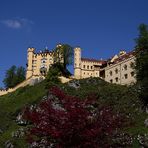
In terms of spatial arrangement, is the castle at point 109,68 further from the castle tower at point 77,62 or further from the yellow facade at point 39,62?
the yellow facade at point 39,62

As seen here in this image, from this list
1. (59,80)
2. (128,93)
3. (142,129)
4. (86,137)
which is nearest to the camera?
(86,137)

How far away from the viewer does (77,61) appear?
109312mm

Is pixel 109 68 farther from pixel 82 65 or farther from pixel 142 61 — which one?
pixel 142 61

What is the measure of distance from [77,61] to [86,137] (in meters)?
88.3

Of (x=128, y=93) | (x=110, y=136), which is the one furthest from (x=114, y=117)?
(x=128, y=93)

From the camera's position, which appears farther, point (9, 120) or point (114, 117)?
point (9, 120)

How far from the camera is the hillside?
5581 cm

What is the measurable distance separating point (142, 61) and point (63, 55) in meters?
40.7

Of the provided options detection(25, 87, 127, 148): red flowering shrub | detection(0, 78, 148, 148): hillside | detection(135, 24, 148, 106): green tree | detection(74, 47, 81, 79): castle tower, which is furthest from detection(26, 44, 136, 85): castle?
detection(25, 87, 127, 148): red flowering shrub

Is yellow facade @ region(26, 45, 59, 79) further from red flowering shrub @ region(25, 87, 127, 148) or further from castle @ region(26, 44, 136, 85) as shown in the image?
red flowering shrub @ region(25, 87, 127, 148)

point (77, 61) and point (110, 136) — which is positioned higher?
point (77, 61)

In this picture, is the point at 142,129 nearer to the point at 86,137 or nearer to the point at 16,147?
the point at 16,147

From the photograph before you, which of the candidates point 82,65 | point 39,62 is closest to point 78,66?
point 82,65

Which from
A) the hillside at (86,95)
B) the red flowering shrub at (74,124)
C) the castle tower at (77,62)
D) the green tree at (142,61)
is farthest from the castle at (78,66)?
the red flowering shrub at (74,124)
